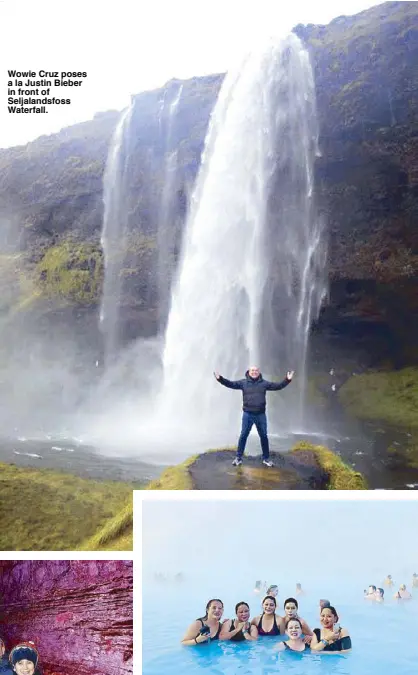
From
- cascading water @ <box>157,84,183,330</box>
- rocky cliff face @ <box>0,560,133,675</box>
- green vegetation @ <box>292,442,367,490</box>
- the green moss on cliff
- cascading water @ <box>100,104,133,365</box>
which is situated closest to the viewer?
rocky cliff face @ <box>0,560,133,675</box>

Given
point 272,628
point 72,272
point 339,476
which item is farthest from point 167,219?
point 272,628

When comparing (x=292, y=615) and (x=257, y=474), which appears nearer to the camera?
(x=292, y=615)

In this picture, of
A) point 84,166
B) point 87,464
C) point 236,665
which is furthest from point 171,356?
point 236,665

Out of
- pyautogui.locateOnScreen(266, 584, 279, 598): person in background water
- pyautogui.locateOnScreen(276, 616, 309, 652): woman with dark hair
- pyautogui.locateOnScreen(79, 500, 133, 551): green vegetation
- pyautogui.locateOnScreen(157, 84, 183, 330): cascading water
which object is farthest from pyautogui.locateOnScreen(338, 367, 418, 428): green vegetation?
pyautogui.locateOnScreen(79, 500, 133, 551): green vegetation

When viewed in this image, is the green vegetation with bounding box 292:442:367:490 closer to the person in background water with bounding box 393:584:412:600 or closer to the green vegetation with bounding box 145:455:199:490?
the person in background water with bounding box 393:584:412:600

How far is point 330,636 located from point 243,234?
6.17 metres

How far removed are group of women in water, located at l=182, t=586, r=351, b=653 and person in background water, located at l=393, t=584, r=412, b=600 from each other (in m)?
0.60

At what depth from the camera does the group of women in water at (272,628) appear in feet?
15.0

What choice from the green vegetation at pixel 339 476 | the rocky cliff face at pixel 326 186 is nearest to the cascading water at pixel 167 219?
the rocky cliff face at pixel 326 186

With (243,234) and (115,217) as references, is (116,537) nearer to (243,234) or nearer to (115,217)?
(243,234)

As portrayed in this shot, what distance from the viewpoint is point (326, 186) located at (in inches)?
361

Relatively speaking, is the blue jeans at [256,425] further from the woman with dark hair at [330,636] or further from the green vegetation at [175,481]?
the woman with dark hair at [330,636]

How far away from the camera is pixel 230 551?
4.90 meters

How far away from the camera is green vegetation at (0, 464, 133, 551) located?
5461 mm
